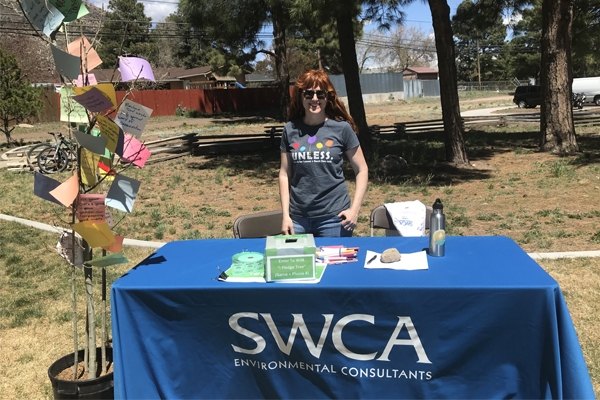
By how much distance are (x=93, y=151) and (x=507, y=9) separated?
15.2 m

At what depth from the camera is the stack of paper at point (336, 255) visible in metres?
2.84

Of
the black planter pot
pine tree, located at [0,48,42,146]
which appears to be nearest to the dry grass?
the black planter pot

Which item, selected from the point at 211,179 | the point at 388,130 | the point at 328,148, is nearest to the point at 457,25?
the point at 388,130

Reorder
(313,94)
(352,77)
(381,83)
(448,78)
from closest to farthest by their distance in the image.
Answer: (313,94), (448,78), (352,77), (381,83)

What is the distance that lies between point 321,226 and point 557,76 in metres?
11.2

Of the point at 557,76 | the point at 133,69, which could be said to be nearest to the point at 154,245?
the point at 133,69

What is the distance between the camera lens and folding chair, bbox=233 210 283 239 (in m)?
3.95

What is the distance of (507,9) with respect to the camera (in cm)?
1521

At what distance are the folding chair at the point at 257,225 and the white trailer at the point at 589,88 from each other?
39.2 metres

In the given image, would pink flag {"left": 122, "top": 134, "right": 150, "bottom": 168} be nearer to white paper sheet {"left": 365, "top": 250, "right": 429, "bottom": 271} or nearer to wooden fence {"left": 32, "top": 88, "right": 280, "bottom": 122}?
white paper sheet {"left": 365, "top": 250, "right": 429, "bottom": 271}

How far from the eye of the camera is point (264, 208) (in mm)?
8516

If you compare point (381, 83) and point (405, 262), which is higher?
point (381, 83)

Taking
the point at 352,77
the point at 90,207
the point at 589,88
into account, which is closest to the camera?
the point at 90,207

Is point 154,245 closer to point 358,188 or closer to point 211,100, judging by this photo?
point 358,188
